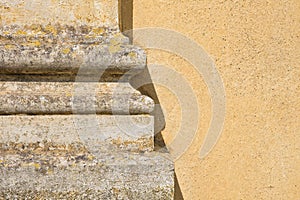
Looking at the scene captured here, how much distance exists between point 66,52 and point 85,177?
0.33m

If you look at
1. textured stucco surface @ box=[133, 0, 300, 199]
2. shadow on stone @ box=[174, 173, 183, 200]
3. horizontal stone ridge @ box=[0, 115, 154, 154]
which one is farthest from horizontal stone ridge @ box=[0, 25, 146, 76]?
shadow on stone @ box=[174, 173, 183, 200]

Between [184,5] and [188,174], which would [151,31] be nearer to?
[184,5]

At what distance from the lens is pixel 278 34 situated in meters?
1.58

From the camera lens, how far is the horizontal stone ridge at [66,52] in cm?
117

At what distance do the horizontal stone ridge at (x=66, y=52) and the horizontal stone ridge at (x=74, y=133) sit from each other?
125mm

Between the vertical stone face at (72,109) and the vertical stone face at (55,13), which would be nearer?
the vertical stone face at (72,109)

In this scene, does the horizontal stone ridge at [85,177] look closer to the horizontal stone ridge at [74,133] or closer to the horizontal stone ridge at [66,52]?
the horizontal stone ridge at [74,133]

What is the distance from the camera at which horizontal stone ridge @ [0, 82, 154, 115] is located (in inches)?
46.3

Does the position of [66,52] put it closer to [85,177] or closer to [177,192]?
[85,177]

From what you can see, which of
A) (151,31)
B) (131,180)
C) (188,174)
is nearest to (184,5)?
(151,31)


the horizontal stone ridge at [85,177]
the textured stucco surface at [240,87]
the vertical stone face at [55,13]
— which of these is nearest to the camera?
the horizontal stone ridge at [85,177]

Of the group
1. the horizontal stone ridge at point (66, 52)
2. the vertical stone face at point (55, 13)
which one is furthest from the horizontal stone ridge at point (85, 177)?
the vertical stone face at point (55, 13)

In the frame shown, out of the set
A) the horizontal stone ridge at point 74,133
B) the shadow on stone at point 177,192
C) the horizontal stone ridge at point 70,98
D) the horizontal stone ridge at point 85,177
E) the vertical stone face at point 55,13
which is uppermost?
the vertical stone face at point 55,13

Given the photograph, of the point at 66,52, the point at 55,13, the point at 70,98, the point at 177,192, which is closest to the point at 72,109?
the point at 70,98
